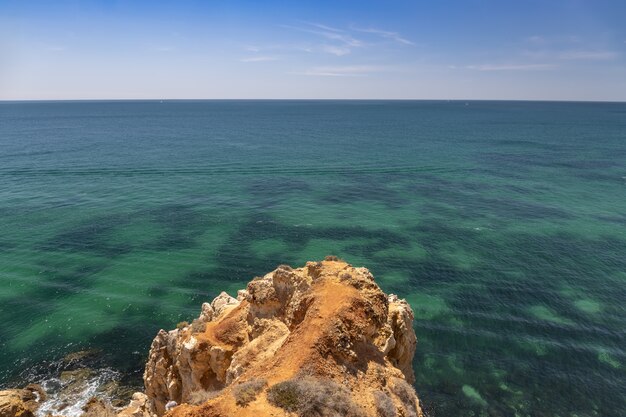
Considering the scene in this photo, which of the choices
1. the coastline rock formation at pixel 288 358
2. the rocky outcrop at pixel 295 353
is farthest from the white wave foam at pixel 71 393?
the rocky outcrop at pixel 295 353

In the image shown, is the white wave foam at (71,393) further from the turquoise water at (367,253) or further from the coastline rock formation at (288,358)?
the turquoise water at (367,253)

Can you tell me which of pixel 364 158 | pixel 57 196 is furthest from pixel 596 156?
pixel 57 196

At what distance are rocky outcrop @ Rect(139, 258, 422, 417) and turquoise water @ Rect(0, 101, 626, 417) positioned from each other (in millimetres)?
11007

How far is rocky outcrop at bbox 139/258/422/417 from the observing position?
16531 millimetres

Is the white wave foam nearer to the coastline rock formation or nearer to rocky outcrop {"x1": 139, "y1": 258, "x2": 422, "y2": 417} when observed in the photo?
the coastline rock formation

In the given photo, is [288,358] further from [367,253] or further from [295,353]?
[367,253]

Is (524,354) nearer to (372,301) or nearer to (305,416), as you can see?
(372,301)

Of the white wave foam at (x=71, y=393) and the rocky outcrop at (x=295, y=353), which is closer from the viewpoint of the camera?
the rocky outcrop at (x=295, y=353)

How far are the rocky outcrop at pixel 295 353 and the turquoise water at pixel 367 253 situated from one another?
36.1 feet

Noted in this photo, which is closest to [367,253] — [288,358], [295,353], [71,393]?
[71,393]

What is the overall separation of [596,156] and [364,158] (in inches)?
2893

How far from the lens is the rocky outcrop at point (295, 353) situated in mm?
16531

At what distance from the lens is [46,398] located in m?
30.8

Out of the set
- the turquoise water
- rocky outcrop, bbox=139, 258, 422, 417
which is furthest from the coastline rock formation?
the turquoise water
